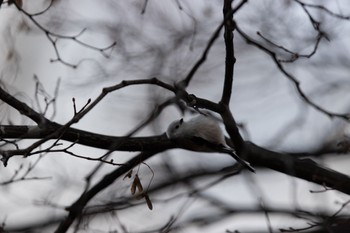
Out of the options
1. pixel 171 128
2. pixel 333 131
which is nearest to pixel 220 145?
pixel 171 128

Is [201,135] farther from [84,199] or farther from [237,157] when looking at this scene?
[84,199]

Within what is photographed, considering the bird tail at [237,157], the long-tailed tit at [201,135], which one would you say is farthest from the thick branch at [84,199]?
the bird tail at [237,157]

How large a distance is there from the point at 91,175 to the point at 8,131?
3.43 feet

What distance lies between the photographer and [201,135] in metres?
2.71

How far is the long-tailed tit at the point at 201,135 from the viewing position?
2.70 metres

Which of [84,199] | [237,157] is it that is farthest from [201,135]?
[84,199]

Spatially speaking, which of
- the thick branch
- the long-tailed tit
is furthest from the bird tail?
the thick branch

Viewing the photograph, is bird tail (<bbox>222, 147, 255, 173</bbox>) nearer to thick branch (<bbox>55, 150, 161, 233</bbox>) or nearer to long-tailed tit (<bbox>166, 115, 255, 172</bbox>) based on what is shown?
long-tailed tit (<bbox>166, 115, 255, 172</bbox>)

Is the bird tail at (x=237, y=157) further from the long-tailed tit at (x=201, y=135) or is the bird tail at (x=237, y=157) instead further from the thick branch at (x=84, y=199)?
the thick branch at (x=84, y=199)

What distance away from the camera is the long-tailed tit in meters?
2.70

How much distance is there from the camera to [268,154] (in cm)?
284

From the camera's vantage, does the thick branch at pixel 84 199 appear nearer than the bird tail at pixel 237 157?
No

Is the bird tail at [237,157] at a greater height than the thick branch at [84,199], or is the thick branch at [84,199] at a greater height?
the thick branch at [84,199]

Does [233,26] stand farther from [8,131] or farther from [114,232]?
[114,232]
